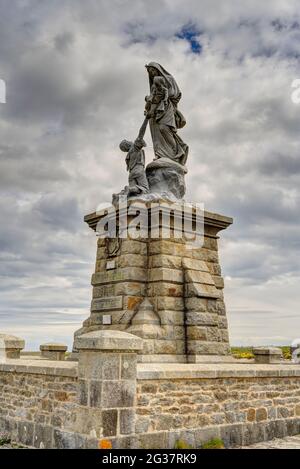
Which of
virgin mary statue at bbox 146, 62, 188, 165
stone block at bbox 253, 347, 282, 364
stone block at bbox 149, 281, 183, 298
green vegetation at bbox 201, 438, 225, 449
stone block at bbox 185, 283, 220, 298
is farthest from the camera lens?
stone block at bbox 253, 347, 282, 364

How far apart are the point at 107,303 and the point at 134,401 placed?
3439mm

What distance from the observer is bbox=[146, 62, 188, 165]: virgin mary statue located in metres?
11.9

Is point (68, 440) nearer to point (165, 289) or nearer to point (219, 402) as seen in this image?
point (219, 402)

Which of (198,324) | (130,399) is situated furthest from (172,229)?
(130,399)

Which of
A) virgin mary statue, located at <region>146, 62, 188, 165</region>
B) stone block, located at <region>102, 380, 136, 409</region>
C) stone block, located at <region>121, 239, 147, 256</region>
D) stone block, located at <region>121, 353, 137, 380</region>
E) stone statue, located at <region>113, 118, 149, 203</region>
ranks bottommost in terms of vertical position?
stone block, located at <region>102, 380, 136, 409</region>

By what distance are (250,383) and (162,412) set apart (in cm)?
207

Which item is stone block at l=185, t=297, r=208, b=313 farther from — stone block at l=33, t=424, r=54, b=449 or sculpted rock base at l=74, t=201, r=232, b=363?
stone block at l=33, t=424, r=54, b=449

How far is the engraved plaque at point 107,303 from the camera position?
10.3 metres

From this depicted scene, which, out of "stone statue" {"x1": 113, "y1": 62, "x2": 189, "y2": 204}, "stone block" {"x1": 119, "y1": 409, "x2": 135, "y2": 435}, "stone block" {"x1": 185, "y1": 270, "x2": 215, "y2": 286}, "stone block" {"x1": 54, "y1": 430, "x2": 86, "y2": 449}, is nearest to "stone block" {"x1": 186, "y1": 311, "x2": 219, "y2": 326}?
"stone block" {"x1": 185, "y1": 270, "x2": 215, "y2": 286}

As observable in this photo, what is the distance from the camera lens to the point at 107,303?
10.6 m

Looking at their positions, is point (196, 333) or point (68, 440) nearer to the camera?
point (68, 440)

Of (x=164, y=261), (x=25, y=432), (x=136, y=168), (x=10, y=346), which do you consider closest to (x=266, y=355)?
(x=164, y=261)

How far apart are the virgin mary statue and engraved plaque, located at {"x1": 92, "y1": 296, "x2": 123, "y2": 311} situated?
3404 millimetres

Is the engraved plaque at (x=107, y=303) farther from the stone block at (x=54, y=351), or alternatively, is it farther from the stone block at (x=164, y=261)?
the stone block at (x=54, y=351)
